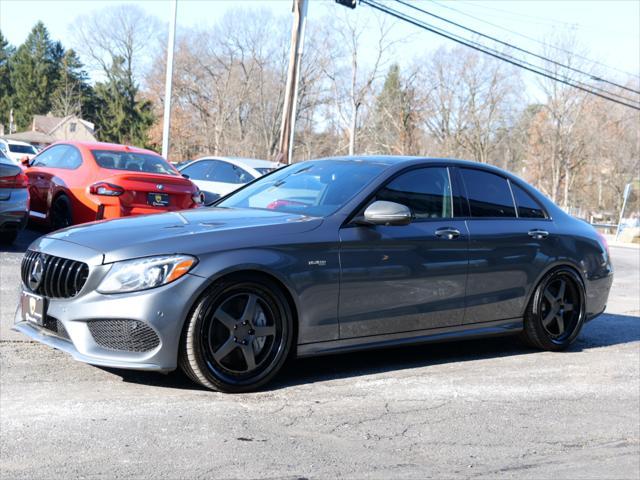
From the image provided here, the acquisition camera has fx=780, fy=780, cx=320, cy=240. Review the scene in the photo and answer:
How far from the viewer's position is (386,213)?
5395mm

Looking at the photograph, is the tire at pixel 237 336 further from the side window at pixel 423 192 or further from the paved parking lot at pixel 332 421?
the side window at pixel 423 192

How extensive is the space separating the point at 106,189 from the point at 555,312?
6633 millimetres

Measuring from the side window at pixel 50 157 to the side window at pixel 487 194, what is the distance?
7.86 m

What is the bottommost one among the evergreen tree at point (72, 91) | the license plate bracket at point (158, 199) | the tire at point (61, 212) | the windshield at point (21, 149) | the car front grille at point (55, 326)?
the car front grille at point (55, 326)

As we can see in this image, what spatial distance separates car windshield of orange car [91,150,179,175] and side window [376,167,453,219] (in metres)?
6.89

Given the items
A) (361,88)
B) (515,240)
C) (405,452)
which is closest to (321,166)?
(515,240)

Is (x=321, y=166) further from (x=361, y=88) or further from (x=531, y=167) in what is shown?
(x=531, y=167)

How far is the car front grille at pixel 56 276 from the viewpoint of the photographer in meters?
4.67

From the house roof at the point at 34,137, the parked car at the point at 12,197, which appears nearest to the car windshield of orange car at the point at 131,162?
the parked car at the point at 12,197

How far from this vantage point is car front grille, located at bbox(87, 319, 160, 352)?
452 centimetres

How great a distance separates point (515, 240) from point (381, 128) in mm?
57817

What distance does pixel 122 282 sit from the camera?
14.9ft

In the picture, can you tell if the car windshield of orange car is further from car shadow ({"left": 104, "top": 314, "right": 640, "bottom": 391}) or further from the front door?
the front door

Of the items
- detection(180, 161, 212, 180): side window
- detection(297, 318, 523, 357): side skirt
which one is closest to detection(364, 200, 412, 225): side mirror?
detection(297, 318, 523, 357): side skirt
